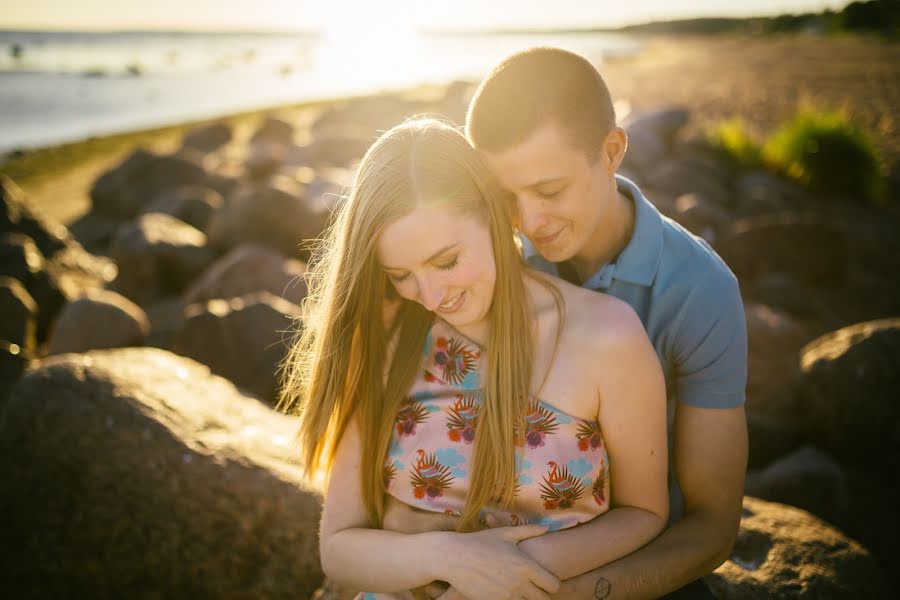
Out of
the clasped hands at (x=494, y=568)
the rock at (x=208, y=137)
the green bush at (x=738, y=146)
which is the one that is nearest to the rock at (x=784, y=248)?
the green bush at (x=738, y=146)

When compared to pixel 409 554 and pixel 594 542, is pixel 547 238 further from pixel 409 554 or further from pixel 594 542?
pixel 409 554

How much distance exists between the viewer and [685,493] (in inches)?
102

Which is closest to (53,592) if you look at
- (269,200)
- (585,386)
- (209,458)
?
(209,458)

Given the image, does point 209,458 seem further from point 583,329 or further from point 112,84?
point 112,84

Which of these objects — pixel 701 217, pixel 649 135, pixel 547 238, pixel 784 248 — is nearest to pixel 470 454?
pixel 547 238

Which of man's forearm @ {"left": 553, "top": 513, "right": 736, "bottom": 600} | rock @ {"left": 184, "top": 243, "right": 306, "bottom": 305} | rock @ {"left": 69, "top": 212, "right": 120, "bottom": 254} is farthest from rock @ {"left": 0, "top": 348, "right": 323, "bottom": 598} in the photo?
rock @ {"left": 69, "top": 212, "right": 120, "bottom": 254}

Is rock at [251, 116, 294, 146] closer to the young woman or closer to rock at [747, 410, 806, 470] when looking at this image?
rock at [747, 410, 806, 470]

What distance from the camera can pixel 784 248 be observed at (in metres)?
6.97

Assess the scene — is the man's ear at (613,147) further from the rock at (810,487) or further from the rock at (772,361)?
the rock at (772,361)

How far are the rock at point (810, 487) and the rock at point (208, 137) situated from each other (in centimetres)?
1647

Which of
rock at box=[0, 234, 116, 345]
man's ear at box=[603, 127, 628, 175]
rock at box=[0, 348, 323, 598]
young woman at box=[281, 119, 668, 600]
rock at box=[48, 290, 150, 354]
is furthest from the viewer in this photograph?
rock at box=[0, 234, 116, 345]

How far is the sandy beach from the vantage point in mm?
14074

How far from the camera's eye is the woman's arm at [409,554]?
80.6 inches

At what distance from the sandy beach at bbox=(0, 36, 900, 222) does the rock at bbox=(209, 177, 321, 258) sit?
6.97m
